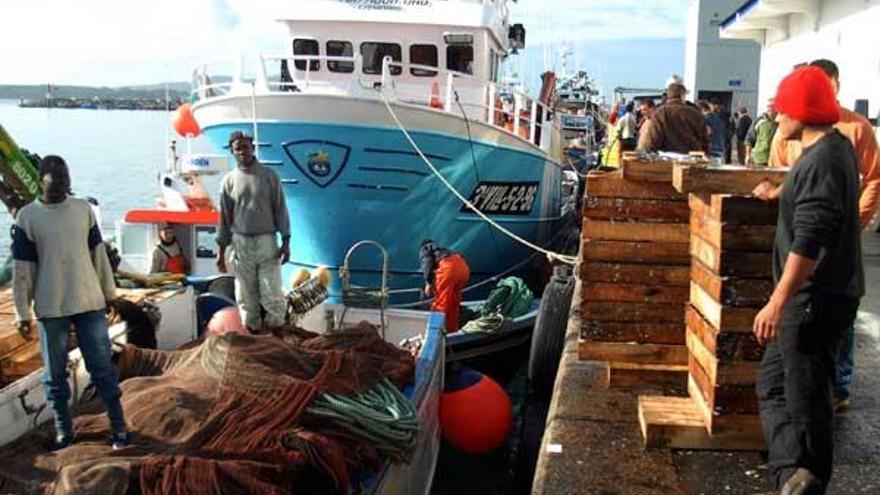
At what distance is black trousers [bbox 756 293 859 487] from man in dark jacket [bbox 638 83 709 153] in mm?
4628

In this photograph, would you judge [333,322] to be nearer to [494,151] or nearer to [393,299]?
[393,299]

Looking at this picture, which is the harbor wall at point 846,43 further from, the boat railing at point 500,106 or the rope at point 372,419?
the rope at point 372,419

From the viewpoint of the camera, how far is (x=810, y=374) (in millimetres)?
3238

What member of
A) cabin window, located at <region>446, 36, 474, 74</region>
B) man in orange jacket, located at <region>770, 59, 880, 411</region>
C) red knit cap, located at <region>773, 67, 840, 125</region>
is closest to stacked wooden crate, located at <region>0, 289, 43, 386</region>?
man in orange jacket, located at <region>770, 59, 880, 411</region>

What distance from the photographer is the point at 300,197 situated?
409 inches

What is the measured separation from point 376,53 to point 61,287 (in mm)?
8598

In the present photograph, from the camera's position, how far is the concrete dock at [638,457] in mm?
3834

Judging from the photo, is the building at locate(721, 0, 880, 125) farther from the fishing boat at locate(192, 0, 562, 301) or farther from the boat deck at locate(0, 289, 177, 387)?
the boat deck at locate(0, 289, 177, 387)

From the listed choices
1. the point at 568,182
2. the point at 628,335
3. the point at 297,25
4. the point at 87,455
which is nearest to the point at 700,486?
the point at 628,335

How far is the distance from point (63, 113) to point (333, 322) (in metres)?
182

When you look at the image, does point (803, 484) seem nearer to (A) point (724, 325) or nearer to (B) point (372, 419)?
(A) point (724, 325)

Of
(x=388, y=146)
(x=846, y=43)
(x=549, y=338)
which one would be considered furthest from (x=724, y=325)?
(x=846, y=43)

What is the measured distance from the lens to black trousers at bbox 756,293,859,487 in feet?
10.5

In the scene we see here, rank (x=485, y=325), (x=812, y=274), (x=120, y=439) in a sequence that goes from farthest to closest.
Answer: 1. (x=485, y=325)
2. (x=120, y=439)
3. (x=812, y=274)
